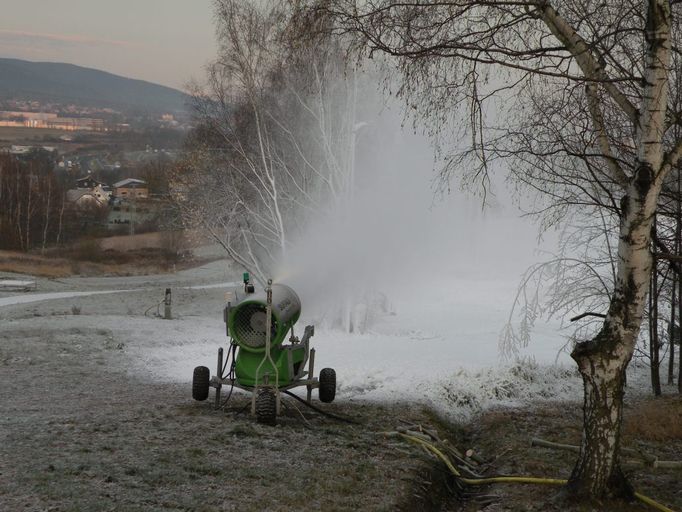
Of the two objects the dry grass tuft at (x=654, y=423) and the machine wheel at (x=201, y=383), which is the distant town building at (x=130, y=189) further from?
the dry grass tuft at (x=654, y=423)

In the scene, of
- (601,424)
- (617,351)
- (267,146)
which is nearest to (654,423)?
(601,424)

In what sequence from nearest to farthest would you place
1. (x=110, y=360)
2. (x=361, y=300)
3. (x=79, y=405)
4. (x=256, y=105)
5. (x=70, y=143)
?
(x=79, y=405)
(x=110, y=360)
(x=256, y=105)
(x=361, y=300)
(x=70, y=143)

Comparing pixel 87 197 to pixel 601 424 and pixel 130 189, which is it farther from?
pixel 601 424

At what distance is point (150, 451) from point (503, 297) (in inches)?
1052

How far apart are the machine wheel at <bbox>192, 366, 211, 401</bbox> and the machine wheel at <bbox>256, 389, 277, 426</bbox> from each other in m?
1.42

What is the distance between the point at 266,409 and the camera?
1010cm

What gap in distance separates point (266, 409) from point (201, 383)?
1.66m

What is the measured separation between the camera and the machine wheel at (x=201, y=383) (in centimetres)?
1125

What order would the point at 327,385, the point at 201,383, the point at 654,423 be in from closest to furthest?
1. the point at 654,423
2. the point at 201,383
3. the point at 327,385

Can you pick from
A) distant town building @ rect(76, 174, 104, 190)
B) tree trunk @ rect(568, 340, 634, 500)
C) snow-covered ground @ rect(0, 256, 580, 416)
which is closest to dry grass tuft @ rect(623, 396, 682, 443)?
snow-covered ground @ rect(0, 256, 580, 416)

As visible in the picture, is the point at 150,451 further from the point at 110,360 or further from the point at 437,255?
→ the point at 437,255

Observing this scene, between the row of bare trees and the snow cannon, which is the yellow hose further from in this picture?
the row of bare trees

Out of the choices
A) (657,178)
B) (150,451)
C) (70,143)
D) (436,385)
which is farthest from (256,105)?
(70,143)

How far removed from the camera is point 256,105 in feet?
72.7
